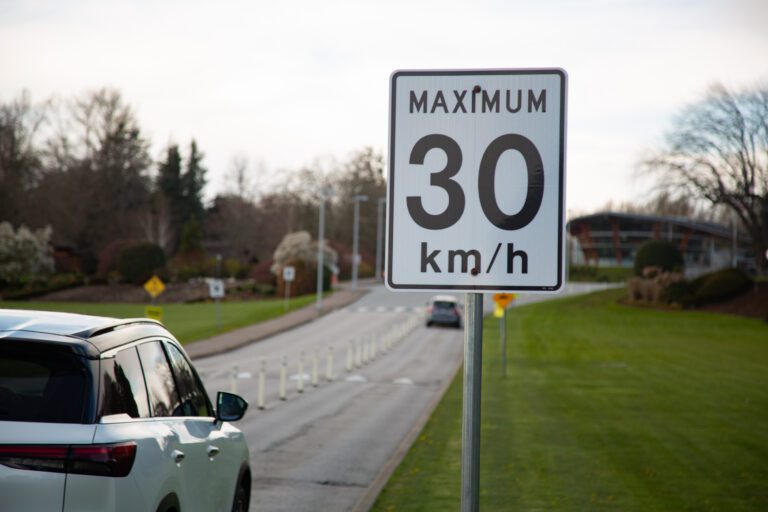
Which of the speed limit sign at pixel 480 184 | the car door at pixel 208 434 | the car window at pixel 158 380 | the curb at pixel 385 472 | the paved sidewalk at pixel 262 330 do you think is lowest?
the paved sidewalk at pixel 262 330

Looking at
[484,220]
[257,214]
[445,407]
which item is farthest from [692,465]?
[257,214]

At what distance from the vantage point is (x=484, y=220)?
13.2ft

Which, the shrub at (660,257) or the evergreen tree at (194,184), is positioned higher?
the evergreen tree at (194,184)

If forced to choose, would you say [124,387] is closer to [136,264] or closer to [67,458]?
[67,458]

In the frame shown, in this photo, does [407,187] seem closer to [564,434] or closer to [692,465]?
[692,465]

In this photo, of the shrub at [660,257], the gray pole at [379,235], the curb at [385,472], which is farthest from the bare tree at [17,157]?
the curb at [385,472]

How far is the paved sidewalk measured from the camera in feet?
127

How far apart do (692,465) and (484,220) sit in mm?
9540

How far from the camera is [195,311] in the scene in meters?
60.8

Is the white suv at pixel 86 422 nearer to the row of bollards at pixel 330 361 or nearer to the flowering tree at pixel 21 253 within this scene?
the row of bollards at pixel 330 361

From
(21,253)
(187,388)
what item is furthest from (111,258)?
(187,388)

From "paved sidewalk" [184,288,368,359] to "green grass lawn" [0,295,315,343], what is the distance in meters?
0.87

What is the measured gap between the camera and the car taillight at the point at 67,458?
379cm

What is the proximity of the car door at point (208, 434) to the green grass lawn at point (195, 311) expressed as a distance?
36.4 m
